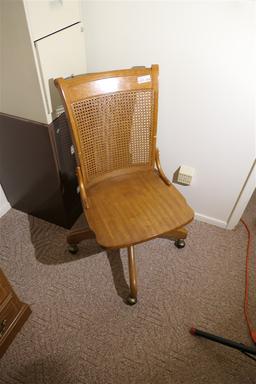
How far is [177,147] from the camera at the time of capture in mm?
1421

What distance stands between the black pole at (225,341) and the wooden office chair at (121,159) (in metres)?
0.32

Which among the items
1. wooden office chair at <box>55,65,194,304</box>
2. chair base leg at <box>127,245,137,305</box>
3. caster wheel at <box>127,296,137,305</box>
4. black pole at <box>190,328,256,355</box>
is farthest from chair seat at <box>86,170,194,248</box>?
black pole at <box>190,328,256,355</box>

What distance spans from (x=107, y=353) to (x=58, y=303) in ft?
1.13

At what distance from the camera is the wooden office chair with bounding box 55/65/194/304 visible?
1041 mm

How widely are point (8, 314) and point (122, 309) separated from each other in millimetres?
529

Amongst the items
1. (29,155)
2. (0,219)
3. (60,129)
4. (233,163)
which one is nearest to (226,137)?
(233,163)

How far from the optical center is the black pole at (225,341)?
108 cm

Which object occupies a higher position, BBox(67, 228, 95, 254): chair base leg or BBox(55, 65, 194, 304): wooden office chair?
BBox(55, 65, 194, 304): wooden office chair

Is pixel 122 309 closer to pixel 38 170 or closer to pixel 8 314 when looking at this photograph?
pixel 8 314

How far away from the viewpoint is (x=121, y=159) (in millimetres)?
1275

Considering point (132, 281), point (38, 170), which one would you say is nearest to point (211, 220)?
point (132, 281)

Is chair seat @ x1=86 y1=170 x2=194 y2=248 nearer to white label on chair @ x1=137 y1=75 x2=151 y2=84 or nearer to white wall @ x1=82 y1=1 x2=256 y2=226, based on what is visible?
white wall @ x1=82 y1=1 x2=256 y2=226

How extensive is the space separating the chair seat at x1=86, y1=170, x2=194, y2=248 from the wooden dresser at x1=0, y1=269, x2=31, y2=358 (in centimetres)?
45

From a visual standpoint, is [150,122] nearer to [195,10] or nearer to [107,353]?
[195,10]
